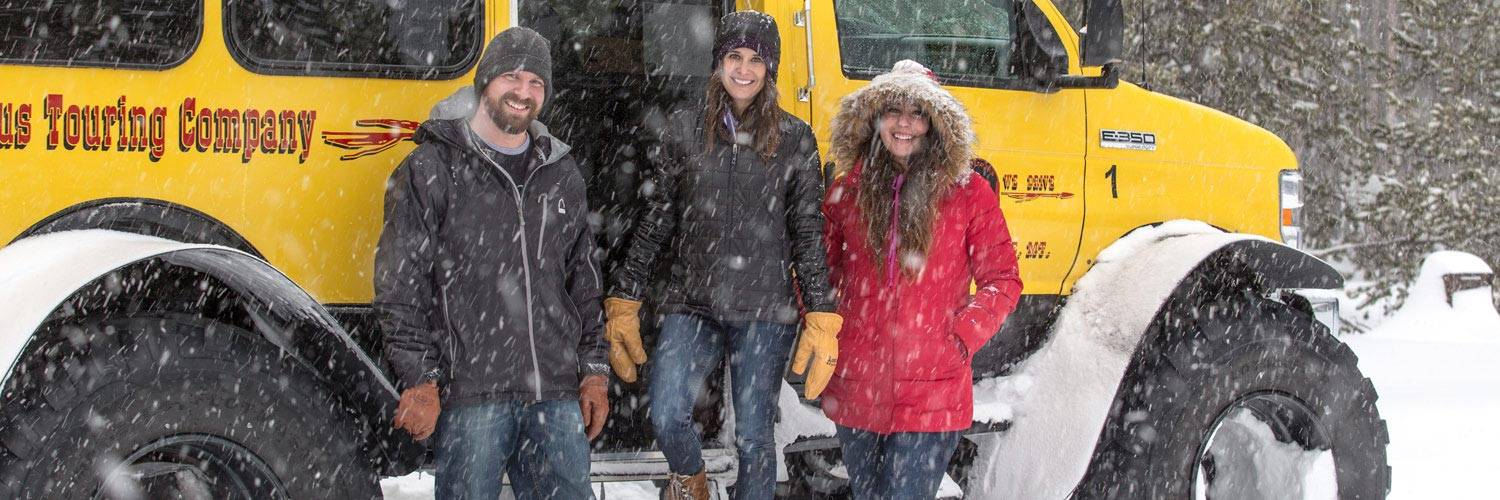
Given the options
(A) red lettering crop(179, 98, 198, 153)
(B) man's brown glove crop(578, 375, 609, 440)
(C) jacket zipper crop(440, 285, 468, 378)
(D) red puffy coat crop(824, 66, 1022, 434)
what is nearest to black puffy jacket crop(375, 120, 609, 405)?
(C) jacket zipper crop(440, 285, 468, 378)

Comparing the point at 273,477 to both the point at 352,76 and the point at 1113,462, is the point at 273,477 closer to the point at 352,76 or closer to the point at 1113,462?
the point at 352,76

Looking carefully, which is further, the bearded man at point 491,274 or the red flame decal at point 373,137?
the red flame decal at point 373,137

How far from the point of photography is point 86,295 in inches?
114

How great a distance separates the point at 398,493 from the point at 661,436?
252 centimetres

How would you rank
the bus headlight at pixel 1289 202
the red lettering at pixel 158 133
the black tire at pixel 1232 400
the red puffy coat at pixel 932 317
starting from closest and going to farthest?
1. the red lettering at pixel 158 133
2. the red puffy coat at pixel 932 317
3. the black tire at pixel 1232 400
4. the bus headlight at pixel 1289 202

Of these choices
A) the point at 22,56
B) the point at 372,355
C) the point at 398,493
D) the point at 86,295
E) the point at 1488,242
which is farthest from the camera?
the point at 1488,242

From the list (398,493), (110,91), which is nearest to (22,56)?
(110,91)

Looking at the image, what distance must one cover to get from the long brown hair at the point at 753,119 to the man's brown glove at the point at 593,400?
0.73m

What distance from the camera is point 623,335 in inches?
141

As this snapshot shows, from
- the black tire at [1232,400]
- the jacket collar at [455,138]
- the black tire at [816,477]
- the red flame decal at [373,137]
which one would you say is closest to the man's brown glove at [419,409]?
the jacket collar at [455,138]

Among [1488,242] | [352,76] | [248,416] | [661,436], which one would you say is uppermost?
[352,76]

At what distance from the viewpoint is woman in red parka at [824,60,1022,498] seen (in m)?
3.42

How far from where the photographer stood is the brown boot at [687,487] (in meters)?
3.63

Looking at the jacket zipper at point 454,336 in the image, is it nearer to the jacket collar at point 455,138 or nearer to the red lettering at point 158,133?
the jacket collar at point 455,138
